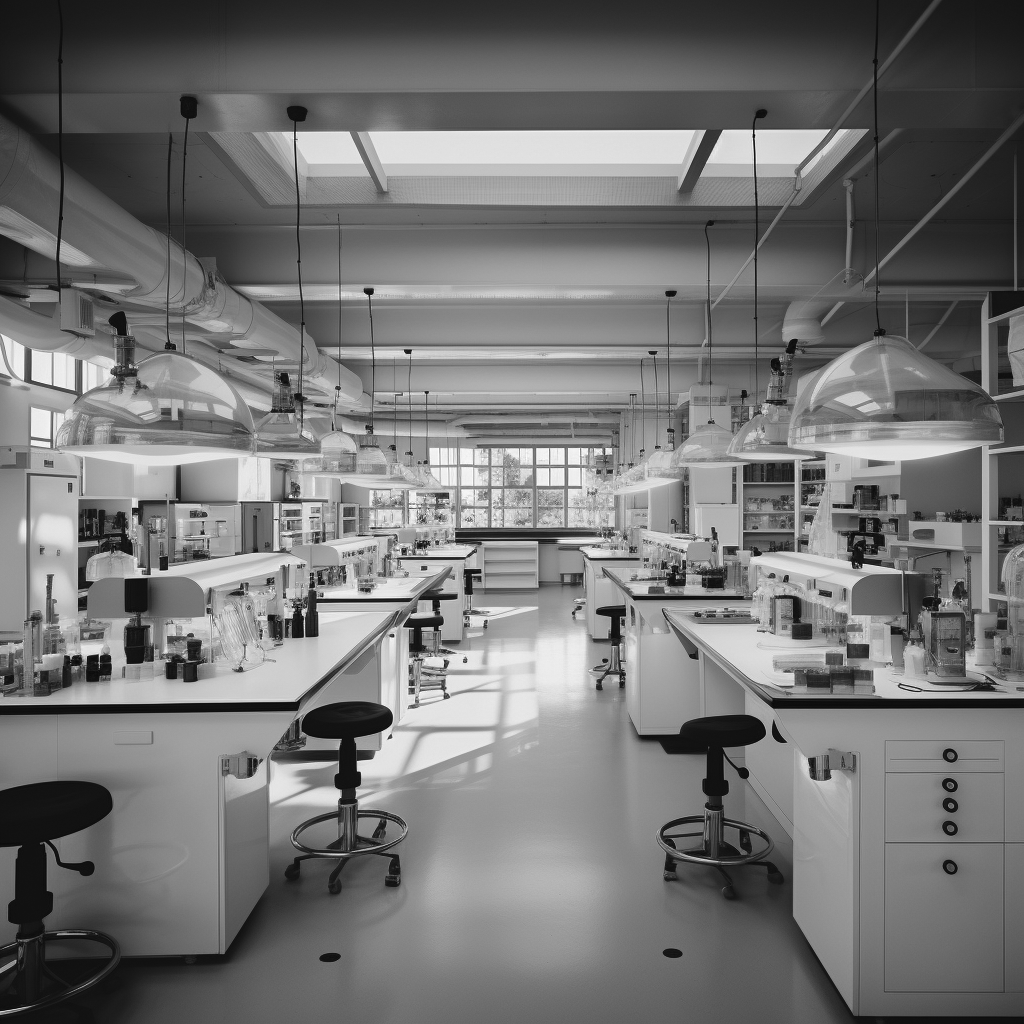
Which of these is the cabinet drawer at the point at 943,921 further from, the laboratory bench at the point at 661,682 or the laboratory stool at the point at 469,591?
the laboratory stool at the point at 469,591

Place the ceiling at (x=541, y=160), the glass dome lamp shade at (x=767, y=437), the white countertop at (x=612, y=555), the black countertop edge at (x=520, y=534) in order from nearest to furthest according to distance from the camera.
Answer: the ceiling at (x=541, y=160), the glass dome lamp shade at (x=767, y=437), the white countertop at (x=612, y=555), the black countertop edge at (x=520, y=534)

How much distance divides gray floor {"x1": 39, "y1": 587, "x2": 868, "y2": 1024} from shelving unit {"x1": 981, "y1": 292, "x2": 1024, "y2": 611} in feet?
7.65

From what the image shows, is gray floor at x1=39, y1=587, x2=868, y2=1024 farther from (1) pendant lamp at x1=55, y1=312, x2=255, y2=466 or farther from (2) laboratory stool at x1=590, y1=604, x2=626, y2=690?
(2) laboratory stool at x1=590, y1=604, x2=626, y2=690

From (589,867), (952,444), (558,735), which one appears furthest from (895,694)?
(558,735)

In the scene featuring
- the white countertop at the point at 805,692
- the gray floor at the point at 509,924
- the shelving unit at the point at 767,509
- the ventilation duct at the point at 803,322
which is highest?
the ventilation duct at the point at 803,322

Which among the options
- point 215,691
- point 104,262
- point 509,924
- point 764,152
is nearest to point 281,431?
point 104,262

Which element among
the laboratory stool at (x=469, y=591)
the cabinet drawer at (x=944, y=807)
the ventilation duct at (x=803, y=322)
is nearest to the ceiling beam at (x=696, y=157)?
the ventilation duct at (x=803, y=322)

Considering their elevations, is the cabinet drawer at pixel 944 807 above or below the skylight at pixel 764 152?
below

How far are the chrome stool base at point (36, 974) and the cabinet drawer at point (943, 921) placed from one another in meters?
2.69

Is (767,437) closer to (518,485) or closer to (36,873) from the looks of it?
(36,873)

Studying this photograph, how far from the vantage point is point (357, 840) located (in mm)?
3934

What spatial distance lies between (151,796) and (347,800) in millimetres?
1157

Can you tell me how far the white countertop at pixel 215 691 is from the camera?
2910 millimetres

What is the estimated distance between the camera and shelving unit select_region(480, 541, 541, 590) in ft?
55.4
